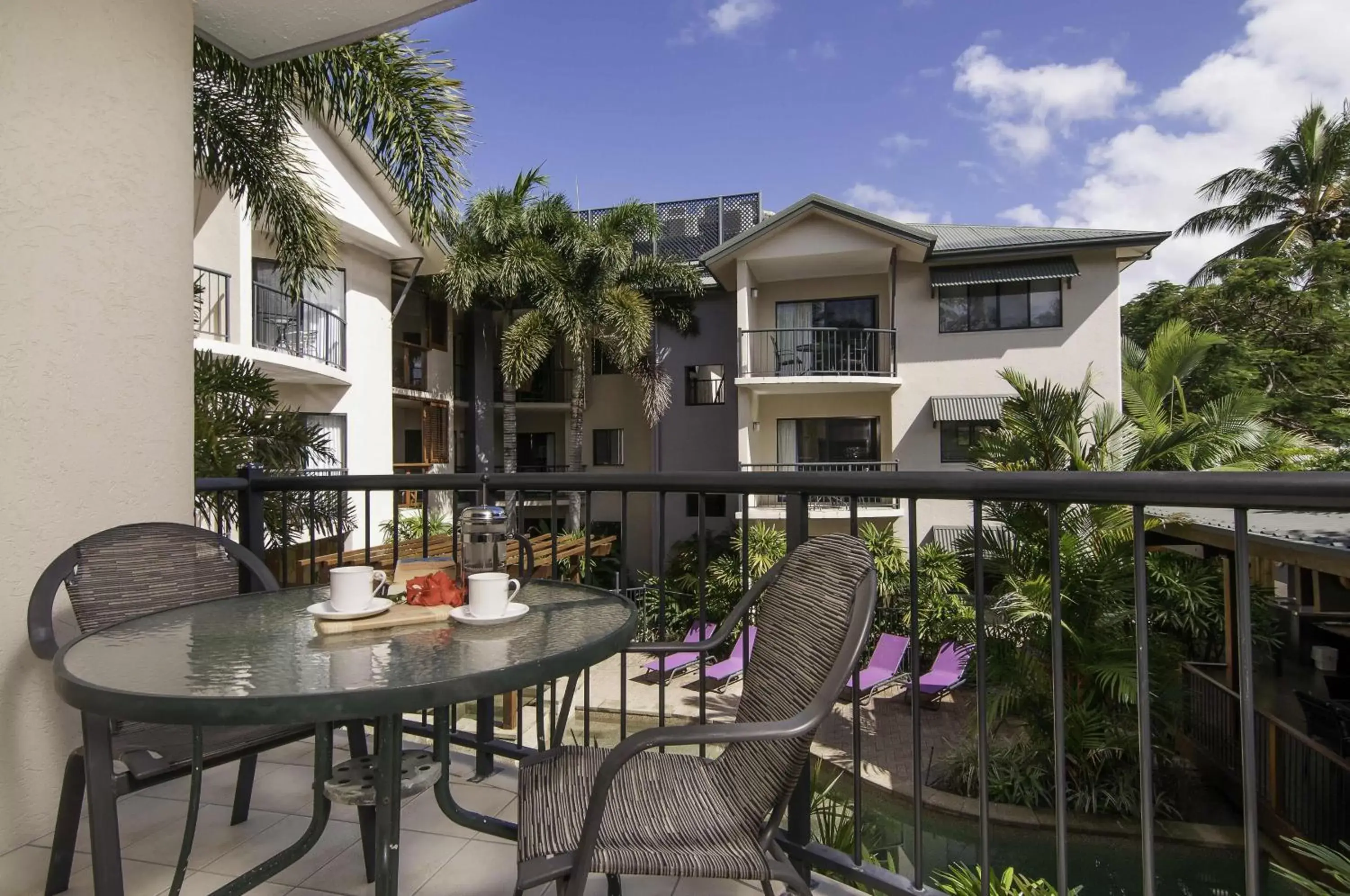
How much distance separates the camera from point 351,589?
1594mm

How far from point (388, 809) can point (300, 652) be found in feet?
1.17

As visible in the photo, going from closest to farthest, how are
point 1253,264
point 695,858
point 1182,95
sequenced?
point 695,858
point 1253,264
point 1182,95

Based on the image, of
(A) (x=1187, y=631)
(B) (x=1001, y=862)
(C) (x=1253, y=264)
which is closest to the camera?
(B) (x=1001, y=862)

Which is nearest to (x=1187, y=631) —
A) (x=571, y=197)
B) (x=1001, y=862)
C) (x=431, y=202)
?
(x=1001, y=862)

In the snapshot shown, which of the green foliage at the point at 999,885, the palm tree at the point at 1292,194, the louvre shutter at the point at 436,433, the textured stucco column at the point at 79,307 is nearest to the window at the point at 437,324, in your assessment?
the louvre shutter at the point at 436,433

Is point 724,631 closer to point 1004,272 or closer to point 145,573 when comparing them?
point 145,573

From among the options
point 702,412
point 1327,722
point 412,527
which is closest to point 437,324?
point 412,527

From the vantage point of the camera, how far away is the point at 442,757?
5.81ft

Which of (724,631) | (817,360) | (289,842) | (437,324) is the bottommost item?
(289,842)

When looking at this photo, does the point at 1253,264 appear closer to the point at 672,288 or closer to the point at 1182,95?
the point at 672,288

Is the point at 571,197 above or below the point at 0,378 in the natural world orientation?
above

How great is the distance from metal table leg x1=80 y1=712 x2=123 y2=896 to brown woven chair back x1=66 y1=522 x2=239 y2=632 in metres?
0.47

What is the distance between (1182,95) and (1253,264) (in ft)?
70.8

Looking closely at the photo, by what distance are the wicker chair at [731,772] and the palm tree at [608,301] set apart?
14283 millimetres
